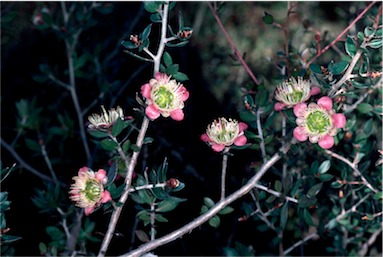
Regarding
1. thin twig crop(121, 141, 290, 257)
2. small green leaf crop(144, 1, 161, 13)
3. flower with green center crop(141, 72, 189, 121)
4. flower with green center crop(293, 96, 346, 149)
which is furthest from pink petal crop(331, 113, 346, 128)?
small green leaf crop(144, 1, 161, 13)

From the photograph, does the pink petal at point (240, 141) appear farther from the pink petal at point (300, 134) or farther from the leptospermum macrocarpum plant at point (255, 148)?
the pink petal at point (300, 134)

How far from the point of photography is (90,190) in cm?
95

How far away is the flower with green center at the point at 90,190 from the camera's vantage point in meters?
0.92

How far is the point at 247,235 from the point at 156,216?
0.75 m

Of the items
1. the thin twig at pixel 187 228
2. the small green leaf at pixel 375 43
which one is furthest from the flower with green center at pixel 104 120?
the small green leaf at pixel 375 43

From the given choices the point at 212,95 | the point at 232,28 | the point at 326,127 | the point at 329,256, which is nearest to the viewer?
the point at 326,127

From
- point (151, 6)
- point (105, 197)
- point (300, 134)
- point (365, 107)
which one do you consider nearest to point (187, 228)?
point (105, 197)

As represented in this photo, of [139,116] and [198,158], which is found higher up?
[139,116]

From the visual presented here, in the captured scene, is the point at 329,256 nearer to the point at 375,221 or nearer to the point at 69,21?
the point at 375,221

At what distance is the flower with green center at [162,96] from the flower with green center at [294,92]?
183 mm

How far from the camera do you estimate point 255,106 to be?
1149mm

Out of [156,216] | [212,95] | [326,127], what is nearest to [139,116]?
[156,216]

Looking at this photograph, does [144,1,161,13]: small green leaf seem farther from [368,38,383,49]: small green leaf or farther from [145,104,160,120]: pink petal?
[368,38,383,49]: small green leaf

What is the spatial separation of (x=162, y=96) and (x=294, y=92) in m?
0.25
